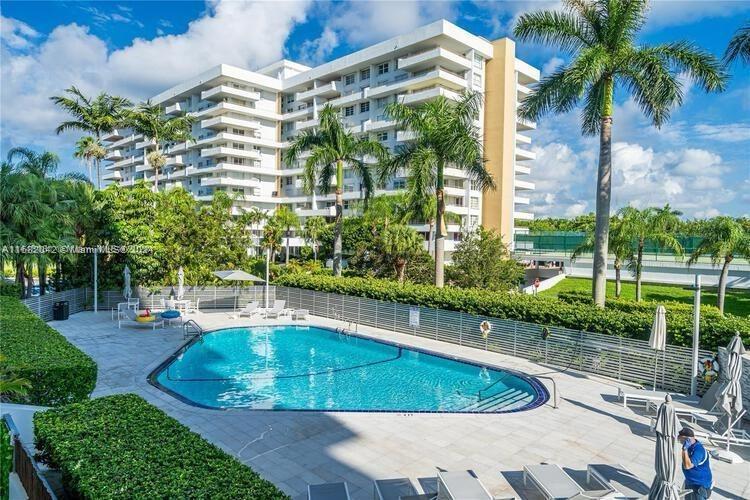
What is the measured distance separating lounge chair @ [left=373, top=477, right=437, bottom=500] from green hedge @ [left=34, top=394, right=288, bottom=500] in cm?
217

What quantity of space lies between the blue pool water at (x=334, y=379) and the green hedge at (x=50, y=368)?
9.67ft

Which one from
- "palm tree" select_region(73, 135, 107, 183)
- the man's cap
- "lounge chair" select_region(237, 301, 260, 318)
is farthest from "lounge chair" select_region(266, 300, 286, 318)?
"palm tree" select_region(73, 135, 107, 183)

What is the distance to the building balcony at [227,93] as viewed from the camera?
62.8 m

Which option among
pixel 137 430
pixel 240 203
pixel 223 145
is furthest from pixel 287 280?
pixel 223 145

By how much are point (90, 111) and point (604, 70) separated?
152 feet

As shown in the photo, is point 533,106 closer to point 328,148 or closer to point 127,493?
point 328,148

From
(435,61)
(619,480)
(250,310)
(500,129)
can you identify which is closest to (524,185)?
(500,129)

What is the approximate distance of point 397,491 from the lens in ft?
23.4

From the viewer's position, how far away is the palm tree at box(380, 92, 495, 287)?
21.8 meters

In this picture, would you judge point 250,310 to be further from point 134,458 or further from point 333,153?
point 134,458

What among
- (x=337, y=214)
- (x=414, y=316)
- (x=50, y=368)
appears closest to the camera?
(x=50, y=368)

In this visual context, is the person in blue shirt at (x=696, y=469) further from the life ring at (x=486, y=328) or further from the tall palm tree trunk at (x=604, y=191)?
the tall palm tree trunk at (x=604, y=191)

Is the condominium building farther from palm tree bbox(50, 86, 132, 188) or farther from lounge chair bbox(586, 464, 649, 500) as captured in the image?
lounge chair bbox(586, 464, 649, 500)

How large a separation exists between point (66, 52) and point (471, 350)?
15918 millimetres
